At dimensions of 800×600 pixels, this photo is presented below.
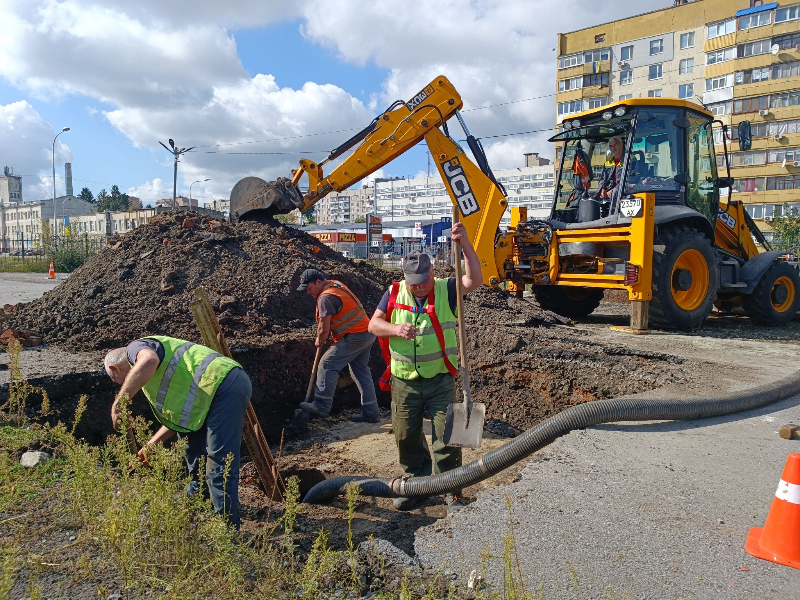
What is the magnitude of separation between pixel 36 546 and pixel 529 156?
7413 cm

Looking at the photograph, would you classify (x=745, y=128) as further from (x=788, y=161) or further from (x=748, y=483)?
(x=788, y=161)

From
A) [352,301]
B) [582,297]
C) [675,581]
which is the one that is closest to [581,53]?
[582,297]

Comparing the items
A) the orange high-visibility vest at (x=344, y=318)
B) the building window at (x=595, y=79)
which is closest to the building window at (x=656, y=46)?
the building window at (x=595, y=79)

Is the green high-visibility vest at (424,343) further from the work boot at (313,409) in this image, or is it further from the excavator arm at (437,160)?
the excavator arm at (437,160)

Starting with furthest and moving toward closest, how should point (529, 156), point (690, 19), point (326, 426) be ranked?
point (529, 156) < point (690, 19) < point (326, 426)

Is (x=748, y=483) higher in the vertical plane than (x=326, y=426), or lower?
higher

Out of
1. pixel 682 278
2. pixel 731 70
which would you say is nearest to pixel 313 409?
pixel 682 278

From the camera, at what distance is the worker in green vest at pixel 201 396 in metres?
3.35

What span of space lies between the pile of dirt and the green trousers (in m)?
3.12

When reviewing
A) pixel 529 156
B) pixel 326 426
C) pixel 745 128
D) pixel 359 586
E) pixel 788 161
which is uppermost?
pixel 529 156

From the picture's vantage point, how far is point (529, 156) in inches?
2832

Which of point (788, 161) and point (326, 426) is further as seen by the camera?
point (788, 161)

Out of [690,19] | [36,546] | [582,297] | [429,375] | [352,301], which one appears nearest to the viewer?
[36,546]

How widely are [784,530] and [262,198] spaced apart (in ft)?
29.4
